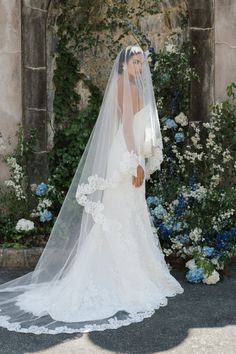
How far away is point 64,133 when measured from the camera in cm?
697

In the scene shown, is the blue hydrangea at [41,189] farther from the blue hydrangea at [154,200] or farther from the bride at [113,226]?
the bride at [113,226]

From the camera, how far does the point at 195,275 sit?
5.39 metres

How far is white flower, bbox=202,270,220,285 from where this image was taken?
5.39 m

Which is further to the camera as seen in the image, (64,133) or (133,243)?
(64,133)

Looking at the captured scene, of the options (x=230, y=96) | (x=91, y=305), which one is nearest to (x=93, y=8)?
(x=230, y=96)

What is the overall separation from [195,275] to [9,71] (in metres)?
2.94

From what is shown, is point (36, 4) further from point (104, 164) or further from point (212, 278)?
→ point (212, 278)

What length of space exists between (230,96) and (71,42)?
197 cm

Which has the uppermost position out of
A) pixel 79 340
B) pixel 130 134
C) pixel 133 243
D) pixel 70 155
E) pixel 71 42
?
pixel 71 42

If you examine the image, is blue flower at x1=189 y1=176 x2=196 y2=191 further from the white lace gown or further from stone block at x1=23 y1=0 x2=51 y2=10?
stone block at x1=23 y1=0 x2=51 y2=10

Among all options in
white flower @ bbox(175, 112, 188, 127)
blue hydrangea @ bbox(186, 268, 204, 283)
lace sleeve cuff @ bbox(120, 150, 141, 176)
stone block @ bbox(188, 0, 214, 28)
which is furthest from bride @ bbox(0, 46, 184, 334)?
stone block @ bbox(188, 0, 214, 28)

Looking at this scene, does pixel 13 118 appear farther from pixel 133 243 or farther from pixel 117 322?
pixel 117 322

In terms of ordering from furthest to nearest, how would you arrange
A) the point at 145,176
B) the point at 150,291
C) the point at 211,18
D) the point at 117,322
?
the point at 211,18 < the point at 145,176 < the point at 150,291 < the point at 117,322

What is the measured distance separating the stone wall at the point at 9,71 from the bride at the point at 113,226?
5.36 ft
